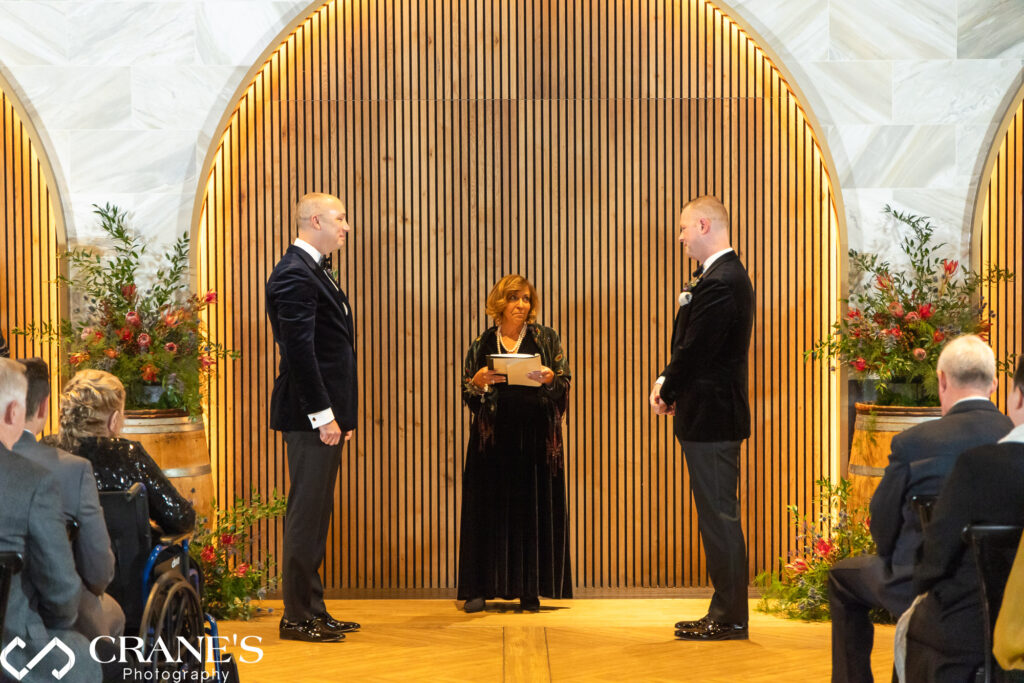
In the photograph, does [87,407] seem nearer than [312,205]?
Yes

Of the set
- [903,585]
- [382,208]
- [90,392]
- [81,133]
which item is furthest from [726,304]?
[81,133]

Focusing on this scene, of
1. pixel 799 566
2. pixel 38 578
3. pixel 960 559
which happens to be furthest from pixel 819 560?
pixel 38 578

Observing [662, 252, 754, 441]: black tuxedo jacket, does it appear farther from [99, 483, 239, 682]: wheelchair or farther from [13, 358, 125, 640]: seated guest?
[13, 358, 125, 640]: seated guest

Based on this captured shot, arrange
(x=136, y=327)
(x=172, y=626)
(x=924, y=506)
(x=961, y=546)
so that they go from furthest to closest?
(x=136, y=327)
(x=172, y=626)
(x=924, y=506)
(x=961, y=546)

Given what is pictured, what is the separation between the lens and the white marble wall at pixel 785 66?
5277 mm

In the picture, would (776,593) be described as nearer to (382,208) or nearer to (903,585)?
(903,585)

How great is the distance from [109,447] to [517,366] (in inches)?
79.8

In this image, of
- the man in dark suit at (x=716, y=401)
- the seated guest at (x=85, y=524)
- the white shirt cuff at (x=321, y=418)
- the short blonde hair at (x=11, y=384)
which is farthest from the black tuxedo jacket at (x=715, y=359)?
the short blonde hair at (x=11, y=384)

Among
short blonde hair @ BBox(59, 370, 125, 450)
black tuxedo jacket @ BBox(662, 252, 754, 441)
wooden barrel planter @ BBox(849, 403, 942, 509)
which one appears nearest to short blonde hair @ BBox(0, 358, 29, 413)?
short blonde hair @ BBox(59, 370, 125, 450)

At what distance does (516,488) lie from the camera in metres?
4.94

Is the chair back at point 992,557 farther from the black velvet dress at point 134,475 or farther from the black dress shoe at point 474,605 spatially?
the black dress shoe at point 474,605

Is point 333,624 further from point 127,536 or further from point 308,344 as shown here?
point 127,536

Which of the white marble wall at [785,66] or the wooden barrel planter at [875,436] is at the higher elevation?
the white marble wall at [785,66]

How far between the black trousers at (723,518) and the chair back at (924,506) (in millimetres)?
1644
